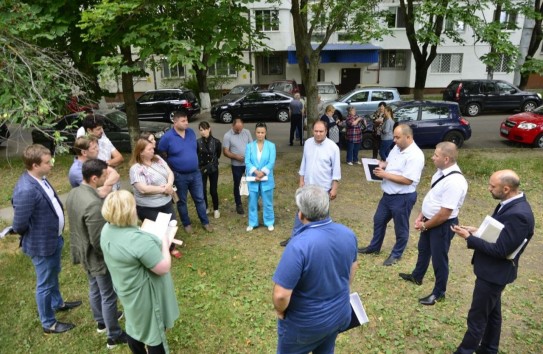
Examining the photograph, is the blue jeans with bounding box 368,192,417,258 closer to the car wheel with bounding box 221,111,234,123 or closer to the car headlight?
the car headlight

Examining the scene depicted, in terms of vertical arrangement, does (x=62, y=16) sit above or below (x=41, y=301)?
above

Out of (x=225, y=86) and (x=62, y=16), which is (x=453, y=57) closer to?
(x=225, y=86)

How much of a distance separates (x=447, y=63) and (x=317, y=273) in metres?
28.3

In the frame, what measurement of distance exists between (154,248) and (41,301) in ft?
6.18

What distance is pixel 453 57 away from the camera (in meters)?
26.5

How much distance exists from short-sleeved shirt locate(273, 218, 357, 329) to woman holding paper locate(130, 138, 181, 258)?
2.85 meters

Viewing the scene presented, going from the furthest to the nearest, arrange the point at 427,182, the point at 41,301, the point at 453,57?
the point at 453,57
the point at 427,182
the point at 41,301

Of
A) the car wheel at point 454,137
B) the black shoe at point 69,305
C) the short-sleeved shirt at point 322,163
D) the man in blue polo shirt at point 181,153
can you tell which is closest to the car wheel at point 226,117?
the car wheel at point 454,137

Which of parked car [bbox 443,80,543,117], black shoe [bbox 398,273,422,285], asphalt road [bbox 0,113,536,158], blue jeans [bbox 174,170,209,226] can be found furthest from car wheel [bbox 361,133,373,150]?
parked car [bbox 443,80,543,117]

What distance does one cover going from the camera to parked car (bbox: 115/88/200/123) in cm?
1777

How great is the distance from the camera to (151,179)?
4.83 m

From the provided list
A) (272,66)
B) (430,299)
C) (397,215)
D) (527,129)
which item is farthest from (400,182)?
(272,66)

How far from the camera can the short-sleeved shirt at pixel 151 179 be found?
477cm

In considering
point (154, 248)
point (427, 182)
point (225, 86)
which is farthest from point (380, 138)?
point (225, 86)
